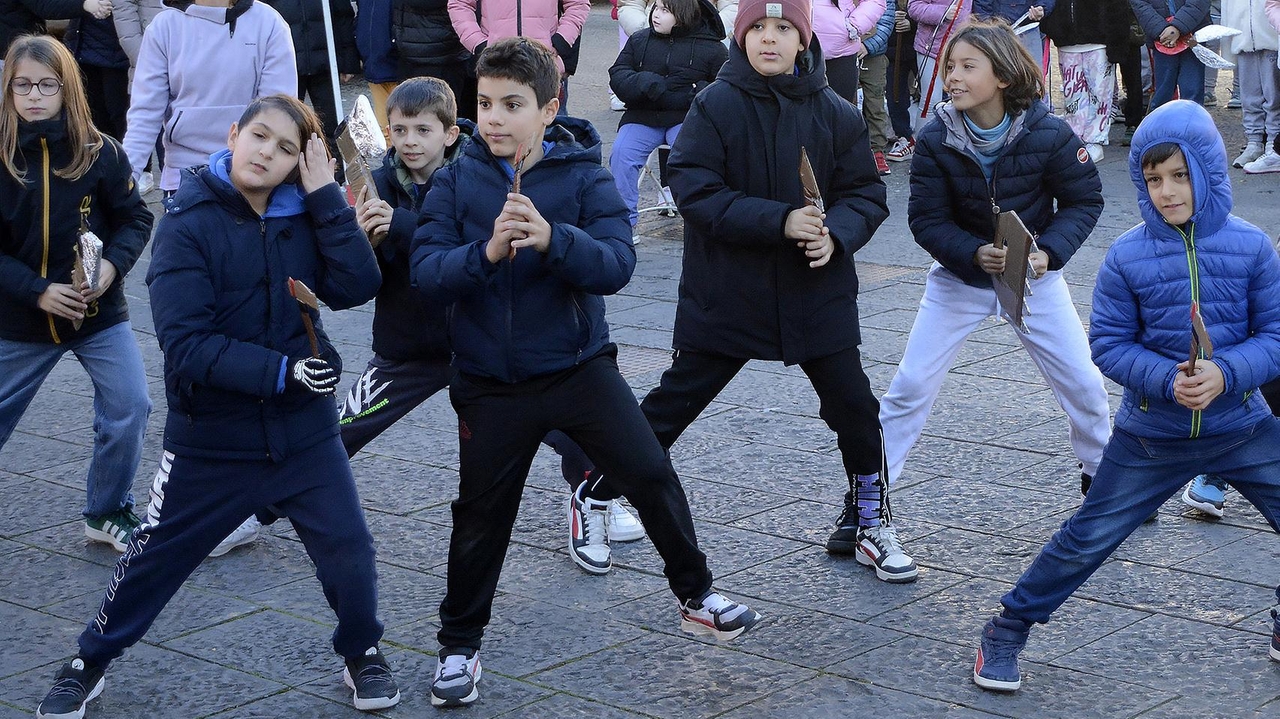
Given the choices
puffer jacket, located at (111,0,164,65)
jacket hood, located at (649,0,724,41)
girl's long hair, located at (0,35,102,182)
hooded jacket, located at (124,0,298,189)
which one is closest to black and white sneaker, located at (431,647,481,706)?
girl's long hair, located at (0,35,102,182)

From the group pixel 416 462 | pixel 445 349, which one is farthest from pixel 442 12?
pixel 445 349

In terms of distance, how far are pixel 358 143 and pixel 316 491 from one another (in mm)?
1623

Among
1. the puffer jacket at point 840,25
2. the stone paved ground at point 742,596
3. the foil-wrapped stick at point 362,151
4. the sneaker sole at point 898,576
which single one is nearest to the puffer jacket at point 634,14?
the puffer jacket at point 840,25

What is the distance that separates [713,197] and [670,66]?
5.12 metres

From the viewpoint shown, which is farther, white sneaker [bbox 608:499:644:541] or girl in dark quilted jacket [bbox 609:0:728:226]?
girl in dark quilted jacket [bbox 609:0:728:226]

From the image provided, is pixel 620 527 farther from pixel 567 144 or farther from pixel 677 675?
pixel 567 144

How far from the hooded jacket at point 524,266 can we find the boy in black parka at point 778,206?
2.12ft

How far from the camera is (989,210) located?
5242mm

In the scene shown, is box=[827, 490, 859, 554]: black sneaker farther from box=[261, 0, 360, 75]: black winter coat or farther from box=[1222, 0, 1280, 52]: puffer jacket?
box=[1222, 0, 1280, 52]: puffer jacket

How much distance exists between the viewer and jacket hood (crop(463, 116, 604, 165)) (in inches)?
168

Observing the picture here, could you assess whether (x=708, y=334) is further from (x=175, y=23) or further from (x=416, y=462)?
(x=175, y=23)

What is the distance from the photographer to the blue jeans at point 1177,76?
488 inches

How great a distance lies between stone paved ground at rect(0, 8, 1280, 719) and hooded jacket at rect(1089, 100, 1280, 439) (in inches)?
28.0

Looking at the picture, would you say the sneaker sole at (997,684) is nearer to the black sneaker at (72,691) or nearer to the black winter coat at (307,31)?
the black sneaker at (72,691)
